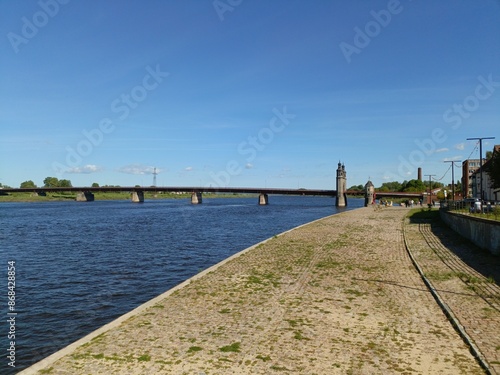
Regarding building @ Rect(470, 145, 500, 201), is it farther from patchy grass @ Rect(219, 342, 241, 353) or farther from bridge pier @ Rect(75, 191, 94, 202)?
bridge pier @ Rect(75, 191, 94, 202)

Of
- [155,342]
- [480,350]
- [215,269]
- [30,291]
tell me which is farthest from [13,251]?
[480,350]

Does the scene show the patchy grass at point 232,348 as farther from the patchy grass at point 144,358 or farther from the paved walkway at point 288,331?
the patchy grass at point 144,358

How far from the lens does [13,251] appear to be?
29.7m

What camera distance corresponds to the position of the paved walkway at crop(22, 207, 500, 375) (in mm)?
7805

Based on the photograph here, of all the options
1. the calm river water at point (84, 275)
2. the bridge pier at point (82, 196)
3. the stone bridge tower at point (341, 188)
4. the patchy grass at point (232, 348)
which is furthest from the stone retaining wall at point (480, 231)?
the bridge pier at point (82, 196)

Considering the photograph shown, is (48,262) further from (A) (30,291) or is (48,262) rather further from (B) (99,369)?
(B) (99,369)

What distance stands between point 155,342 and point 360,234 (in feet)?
87.1

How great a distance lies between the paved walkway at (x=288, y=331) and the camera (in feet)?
25.6

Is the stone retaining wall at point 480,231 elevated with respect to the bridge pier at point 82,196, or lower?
lower

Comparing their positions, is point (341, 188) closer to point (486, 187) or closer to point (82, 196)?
point (486, 187)

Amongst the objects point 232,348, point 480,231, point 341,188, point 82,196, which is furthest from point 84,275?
point 82,196

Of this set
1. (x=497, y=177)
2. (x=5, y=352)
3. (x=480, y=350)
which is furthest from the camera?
(x=497, y=177)

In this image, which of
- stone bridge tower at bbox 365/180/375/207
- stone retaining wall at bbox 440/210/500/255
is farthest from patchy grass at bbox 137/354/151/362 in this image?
stone bridge tower at bbox 365/180/375/207

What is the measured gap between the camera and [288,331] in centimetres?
968
